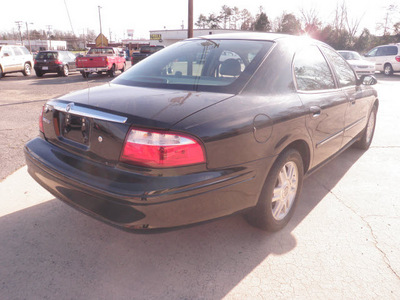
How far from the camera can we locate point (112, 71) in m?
17.8

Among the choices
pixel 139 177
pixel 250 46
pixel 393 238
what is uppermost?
pixel 250 46

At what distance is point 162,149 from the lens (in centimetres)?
186

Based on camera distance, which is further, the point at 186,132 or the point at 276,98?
the point at 276,98

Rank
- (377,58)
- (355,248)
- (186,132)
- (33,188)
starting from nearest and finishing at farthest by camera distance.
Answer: (186,132), (355,248), (33,188), (377,58)

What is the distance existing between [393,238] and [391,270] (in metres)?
0.49

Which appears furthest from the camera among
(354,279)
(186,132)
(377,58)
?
(377,58)

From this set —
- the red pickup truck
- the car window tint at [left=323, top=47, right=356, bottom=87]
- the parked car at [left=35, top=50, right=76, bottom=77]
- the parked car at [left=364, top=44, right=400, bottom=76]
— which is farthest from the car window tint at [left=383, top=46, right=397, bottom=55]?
the parked car at [left=35, top=50, right=76, bottom=77]

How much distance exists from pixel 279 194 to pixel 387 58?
20311 mm

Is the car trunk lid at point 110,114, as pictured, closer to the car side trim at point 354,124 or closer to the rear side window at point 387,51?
the car side trim at point 354,124

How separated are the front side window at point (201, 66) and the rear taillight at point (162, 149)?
61cm

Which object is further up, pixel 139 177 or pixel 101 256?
pixel 139 177

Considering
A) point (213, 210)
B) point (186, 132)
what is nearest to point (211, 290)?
point (213, 210)

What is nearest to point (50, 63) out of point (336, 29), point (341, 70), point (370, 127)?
point (370, 127)

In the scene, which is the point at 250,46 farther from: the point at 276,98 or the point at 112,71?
the point at 112,71
